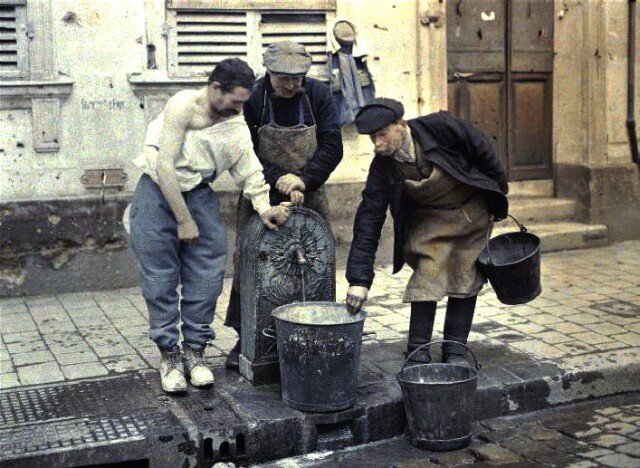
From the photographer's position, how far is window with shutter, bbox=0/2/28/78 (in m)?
8.02

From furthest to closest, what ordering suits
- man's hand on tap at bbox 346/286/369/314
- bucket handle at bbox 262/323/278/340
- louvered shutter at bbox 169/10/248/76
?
louvered shutter at bbox 169/10/248/76, bucket handle at bbox 262/323/278/340, man's hand on tap at bbox 346/286/369/314

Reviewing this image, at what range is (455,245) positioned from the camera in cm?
596

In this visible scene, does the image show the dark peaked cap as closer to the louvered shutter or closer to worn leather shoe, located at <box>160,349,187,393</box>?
worn leather shoe, located at <box>160,349,187,393</box>

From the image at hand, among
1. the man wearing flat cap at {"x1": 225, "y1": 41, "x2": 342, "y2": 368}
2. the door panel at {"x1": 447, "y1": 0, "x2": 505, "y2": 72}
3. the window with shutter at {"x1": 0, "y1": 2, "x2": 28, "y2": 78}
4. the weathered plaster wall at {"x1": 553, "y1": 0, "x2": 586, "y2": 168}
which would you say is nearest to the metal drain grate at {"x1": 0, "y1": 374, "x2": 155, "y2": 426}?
the man wearing flat cap at {"x1": 225, "y1": 41, "x2": 342, "y2": 368}

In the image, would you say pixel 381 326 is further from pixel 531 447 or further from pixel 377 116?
pixel 377 116

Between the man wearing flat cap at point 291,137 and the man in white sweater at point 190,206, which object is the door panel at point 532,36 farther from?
the man in white sweater at point 190,206

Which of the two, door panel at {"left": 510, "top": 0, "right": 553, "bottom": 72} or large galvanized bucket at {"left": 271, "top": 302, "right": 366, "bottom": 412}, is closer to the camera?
large galvanized bucket at {"left": 271, "top": 302, "right": 366, "bottom": 412}

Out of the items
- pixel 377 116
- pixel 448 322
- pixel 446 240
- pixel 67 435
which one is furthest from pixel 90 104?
pixel 67 435

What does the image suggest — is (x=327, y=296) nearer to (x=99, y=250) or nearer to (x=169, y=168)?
(x=169, y=168)

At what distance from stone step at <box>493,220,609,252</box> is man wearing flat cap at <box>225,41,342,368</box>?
416cm

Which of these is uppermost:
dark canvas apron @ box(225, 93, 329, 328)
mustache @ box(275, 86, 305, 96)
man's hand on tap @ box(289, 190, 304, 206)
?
mustache @ box(275, 86, 305, 96)

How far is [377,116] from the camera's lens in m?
5.43

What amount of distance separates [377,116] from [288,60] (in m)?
0.67

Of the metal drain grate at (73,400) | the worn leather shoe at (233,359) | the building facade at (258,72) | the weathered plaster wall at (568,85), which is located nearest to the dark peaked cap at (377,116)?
the worn leather shoe at (233,359)
